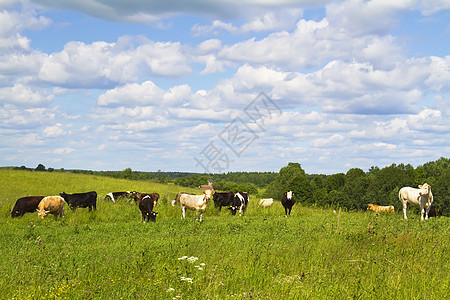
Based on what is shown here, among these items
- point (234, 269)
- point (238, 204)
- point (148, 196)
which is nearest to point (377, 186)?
point (238, 204)

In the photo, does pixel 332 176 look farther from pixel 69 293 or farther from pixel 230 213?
pixel 69 293

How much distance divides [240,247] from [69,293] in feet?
17.2

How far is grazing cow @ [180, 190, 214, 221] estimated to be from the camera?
20656 millimetres

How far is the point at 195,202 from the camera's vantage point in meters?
20.8

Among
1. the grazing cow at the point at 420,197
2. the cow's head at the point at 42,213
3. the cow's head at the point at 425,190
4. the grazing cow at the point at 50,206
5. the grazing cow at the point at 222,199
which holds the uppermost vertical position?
the cow's head at the point at 425,190

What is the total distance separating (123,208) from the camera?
77.0 ft

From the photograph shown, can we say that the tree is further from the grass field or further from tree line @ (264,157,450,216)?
the grass field

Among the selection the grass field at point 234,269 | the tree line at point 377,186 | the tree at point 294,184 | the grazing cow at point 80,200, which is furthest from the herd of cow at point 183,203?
the tree at point 294,184

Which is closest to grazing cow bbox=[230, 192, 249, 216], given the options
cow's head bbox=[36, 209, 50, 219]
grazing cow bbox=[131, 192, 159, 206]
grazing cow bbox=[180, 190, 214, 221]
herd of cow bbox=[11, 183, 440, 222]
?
herd of cow bbox=[11, 183, 440, 222]

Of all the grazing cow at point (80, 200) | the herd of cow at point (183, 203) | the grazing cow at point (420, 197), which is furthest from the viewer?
the grazing cow at point (80, 200)

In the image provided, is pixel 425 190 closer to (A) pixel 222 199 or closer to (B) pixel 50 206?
(A) pixel 222 199

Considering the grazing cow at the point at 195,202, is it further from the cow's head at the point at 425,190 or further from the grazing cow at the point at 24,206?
the cow's head at the point at 425,190

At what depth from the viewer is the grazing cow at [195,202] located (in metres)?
20.7

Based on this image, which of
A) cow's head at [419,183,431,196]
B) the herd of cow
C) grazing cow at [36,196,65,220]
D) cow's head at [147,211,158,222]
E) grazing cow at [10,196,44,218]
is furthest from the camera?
grazing cow at [10,196,44,218]
